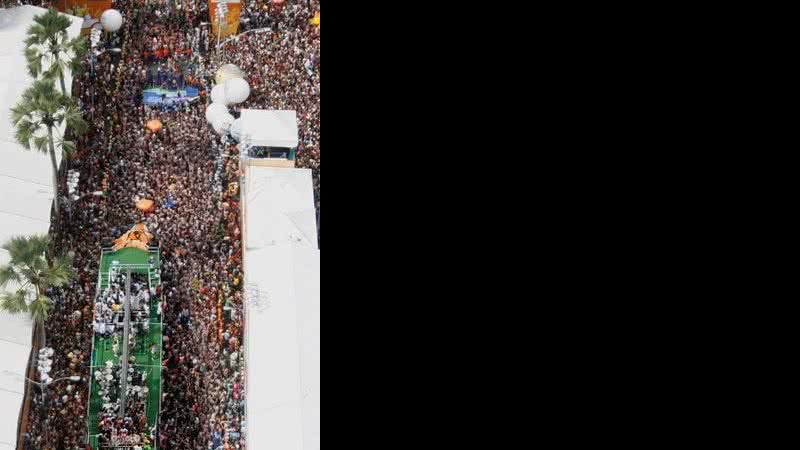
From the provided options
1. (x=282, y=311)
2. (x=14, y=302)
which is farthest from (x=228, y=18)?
(x=14, y=302)

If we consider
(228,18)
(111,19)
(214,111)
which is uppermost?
(228,18)

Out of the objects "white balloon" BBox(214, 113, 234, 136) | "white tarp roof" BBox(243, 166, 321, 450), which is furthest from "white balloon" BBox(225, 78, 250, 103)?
"white tarp roof" BBox(243, 166, 321, 450)

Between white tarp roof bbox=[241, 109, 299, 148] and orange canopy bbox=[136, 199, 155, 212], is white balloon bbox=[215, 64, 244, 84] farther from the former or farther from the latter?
orange canopy bbox=[136, 199, 155, 212]

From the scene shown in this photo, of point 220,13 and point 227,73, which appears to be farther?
point 220,13

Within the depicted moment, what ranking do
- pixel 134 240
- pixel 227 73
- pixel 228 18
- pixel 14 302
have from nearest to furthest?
pixel 14 302, pixel 134 240, pixel 227 73, pixel 228 18

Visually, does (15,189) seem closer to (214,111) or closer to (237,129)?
(214,111)

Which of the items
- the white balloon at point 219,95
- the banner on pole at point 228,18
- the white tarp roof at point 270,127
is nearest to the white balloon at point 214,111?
the white balloon at point 219,95

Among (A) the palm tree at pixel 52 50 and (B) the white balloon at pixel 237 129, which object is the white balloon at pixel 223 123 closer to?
(B) the white balloon at pixel 237 129

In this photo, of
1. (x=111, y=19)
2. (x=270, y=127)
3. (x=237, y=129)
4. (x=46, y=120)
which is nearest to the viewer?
(x=46, y=120)
